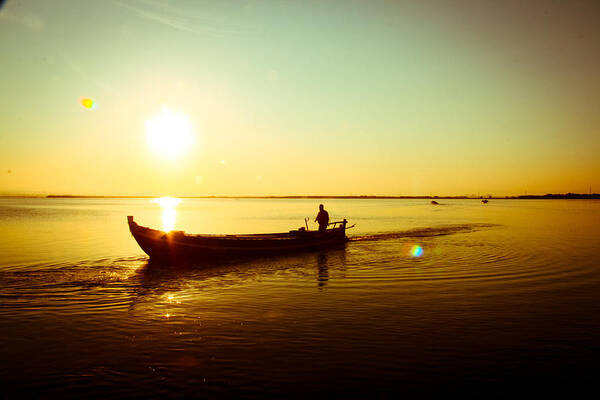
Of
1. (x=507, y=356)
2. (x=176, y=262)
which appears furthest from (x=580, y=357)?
(x=176, y=262)

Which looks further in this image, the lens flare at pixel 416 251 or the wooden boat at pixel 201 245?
the lens flare at pixel 416 251

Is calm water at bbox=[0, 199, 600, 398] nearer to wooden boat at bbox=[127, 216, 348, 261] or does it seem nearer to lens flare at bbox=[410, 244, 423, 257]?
wooden boat at bbox=[127, 216, 348, 261]

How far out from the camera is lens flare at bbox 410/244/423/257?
79.0 feet

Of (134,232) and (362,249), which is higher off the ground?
(134,232)

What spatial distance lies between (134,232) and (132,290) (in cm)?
679

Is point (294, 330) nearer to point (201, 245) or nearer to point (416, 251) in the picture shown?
point (201, 245)

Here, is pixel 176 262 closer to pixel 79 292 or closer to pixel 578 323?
pixel 79 292

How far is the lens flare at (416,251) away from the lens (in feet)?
79.0

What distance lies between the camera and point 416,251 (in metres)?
25.6

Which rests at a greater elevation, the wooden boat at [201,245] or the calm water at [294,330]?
the wooden boat at [201,245]

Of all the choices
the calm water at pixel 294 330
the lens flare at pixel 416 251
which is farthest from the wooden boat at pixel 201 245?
the lens flare at pixel 416 251

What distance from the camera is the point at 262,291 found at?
13836mm

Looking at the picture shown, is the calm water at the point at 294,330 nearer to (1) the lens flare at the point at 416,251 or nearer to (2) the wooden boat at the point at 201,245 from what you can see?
(2) the wooden boat at the point at 201,245

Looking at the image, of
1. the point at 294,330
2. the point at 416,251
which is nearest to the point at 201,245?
the point at 294,330
